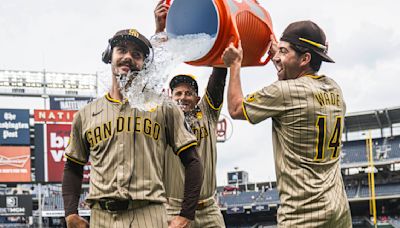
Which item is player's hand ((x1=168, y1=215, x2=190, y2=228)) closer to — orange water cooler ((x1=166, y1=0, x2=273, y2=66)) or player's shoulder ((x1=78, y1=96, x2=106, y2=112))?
player's shoulder ((x1=78, y1=96, x2=106, y2=112))

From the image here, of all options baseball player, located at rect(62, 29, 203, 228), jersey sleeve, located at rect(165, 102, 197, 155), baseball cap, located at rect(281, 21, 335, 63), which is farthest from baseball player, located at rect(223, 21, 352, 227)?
baseball player, located at rect(62, 29, 203, 228)

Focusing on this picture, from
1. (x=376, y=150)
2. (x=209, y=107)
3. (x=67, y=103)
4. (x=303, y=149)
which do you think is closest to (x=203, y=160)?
(x=209, y=107)

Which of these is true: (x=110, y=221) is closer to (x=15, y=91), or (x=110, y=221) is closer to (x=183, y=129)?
(x=183, y=129)

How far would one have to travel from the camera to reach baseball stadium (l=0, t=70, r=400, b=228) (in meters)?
31.0

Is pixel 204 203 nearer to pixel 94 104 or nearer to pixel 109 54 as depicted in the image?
pixel 94 104

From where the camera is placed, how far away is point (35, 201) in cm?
3462

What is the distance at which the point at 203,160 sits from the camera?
5.44 metres

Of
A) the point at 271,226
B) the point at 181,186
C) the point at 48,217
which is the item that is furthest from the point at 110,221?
the point at 48,217

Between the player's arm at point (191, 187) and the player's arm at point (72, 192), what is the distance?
588 millimetres

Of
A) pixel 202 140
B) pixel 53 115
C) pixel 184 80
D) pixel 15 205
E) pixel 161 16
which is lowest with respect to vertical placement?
pixel 15 205

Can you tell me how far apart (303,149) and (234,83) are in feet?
1.75

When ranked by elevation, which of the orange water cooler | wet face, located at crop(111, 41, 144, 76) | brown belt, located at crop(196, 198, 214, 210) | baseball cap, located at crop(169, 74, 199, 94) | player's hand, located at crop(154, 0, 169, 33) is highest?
player's hand, located at crop(154, 0, 169, 33)

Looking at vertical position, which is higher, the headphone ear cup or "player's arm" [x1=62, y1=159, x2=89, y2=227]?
the headphone ear cup

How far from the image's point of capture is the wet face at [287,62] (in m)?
3.62
